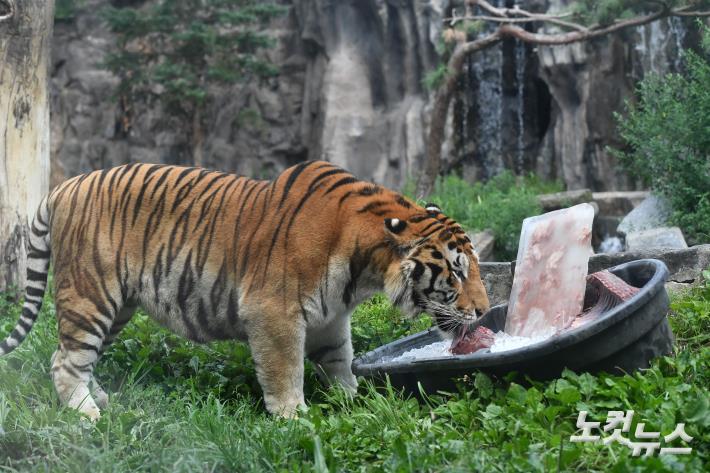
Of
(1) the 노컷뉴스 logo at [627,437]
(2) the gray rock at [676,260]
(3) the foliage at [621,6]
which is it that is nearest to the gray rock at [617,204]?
(3) the foliage at [621,6]

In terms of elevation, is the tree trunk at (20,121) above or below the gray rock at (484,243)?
above

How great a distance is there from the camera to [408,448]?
11.4ft

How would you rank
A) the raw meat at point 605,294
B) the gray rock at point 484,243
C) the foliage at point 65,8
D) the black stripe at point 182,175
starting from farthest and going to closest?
the foliage at point 65,8
the gray rock at point 484,243
the black stripe at point 182,175
the raw meat at point 605,294

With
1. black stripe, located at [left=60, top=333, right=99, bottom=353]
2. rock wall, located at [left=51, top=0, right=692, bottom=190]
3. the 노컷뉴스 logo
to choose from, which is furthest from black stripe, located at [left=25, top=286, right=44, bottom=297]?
rock wall, located at [left=51, top=0, right=692, bottom=190]

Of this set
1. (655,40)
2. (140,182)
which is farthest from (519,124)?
(140,182)

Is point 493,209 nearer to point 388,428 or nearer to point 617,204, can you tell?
point 617,204

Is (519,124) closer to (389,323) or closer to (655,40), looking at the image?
(655,40)

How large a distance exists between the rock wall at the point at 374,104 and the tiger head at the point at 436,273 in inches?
404

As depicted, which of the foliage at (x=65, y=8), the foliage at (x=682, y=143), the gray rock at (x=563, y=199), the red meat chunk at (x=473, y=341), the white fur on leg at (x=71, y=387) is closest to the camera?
the red meat chunk at (x=473, y=341)

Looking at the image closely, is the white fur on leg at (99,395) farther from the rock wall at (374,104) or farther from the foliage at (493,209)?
the rock wall at (374,104)

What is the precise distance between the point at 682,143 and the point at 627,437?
21.4ft

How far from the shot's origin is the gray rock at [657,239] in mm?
8414

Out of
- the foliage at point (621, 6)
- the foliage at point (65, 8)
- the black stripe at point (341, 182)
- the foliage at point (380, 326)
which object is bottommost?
the foliage at point (380, 326)

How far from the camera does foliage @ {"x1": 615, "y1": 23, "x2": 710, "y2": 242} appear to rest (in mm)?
8977
